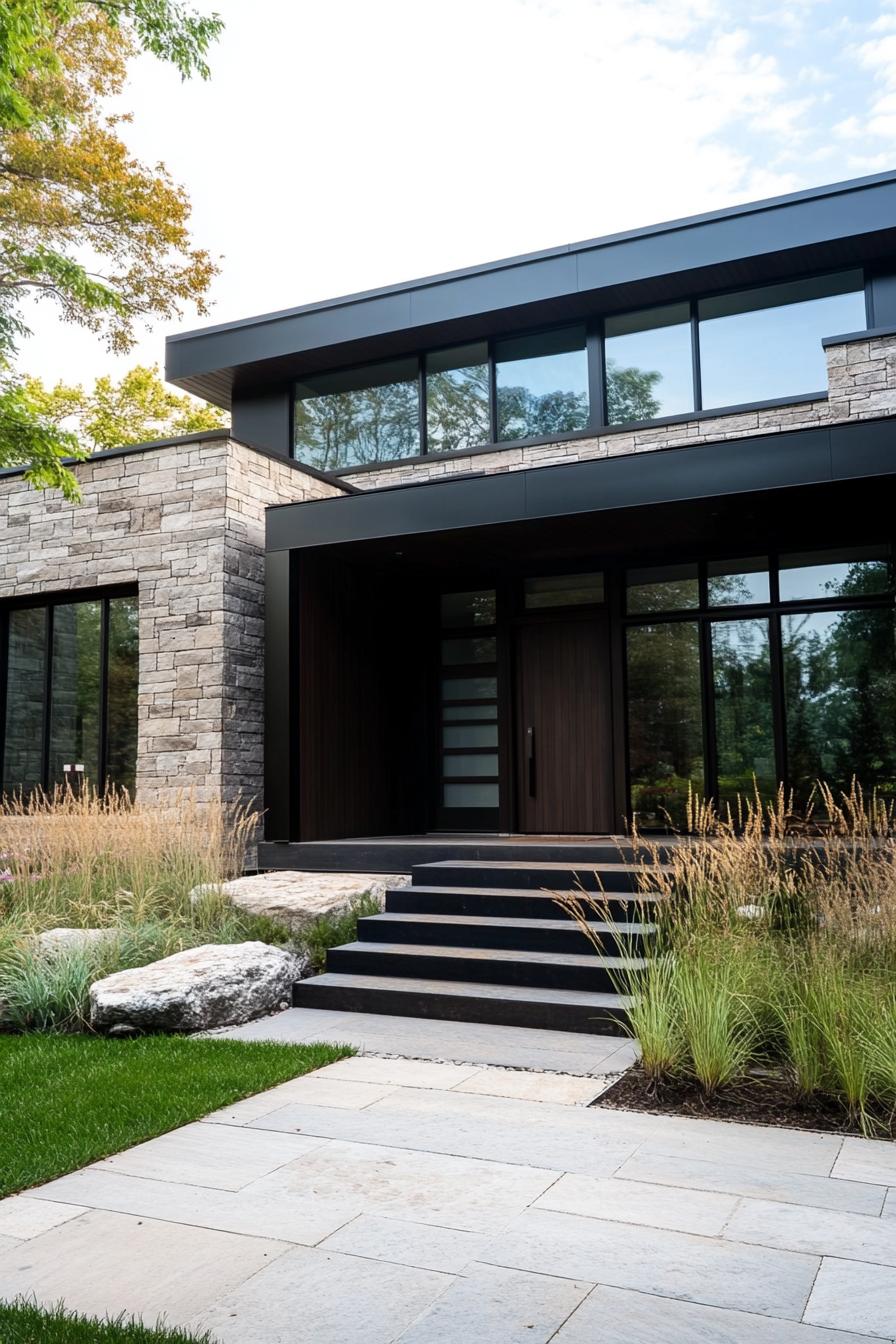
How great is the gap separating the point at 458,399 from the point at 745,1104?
355 inches

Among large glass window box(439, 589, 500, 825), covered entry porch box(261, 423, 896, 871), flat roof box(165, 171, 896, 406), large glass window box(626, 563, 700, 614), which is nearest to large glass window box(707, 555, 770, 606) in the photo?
covered entry porch box(261, 423, 896, 871)

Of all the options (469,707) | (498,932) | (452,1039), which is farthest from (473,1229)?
(469,707)

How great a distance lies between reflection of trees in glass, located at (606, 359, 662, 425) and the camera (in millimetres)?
10758

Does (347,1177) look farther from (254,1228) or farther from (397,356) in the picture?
(397,356)

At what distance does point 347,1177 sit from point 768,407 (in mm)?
8560

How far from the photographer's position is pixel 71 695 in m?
10.3

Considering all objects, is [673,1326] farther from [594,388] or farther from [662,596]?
[594,388]

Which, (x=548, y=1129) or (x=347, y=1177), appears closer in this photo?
(x=347, y=1177)

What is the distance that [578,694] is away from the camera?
10188mm

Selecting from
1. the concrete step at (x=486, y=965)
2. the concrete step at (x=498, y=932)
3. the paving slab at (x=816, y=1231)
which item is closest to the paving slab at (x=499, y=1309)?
the paving slab at (x=816, y=1231)

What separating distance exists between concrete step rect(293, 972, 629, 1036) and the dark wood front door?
4.04m

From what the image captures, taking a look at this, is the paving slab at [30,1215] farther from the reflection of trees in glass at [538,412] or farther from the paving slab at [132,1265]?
the reflection of trees in glass at [538,412]

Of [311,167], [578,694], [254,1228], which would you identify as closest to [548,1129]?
[254,1228]

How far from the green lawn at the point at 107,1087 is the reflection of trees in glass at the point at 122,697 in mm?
4427
